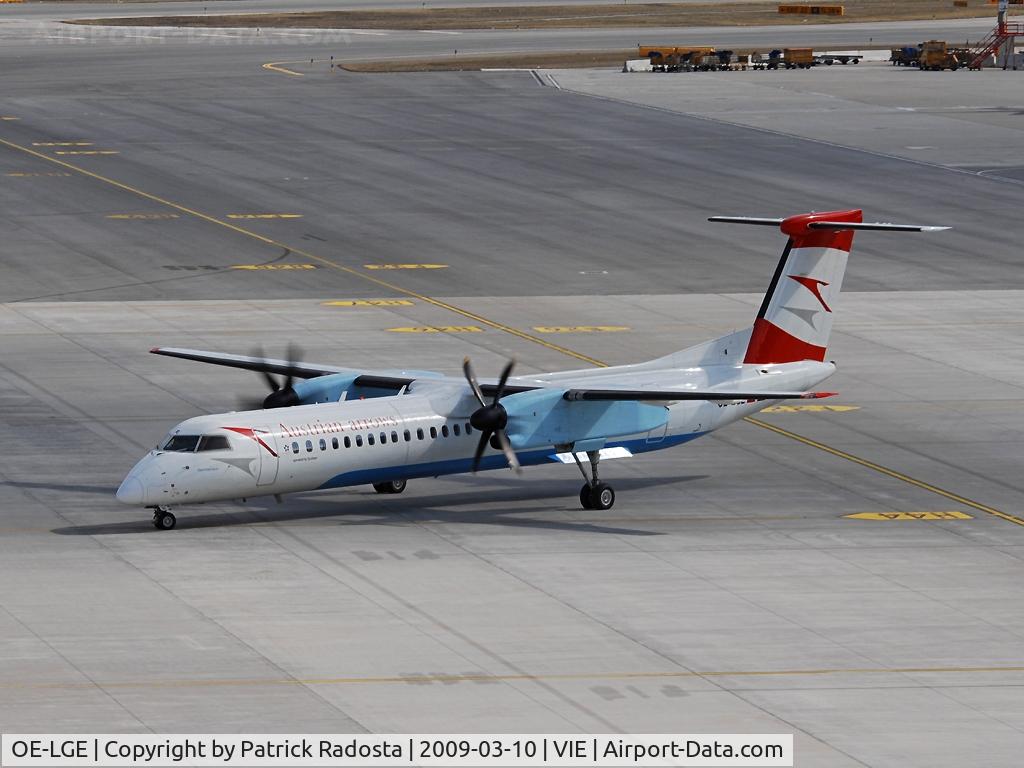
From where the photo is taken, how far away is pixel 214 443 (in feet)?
135

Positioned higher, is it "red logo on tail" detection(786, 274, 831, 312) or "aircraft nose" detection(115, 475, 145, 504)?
"red logo on tail" detection(786, 274, 831, 312)

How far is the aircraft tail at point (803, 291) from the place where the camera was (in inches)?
1896

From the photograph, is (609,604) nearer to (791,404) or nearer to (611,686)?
(611,686)

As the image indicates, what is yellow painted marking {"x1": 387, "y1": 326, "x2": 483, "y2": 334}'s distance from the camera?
215ft

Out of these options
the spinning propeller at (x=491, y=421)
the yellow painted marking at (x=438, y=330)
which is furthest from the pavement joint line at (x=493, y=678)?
the yellow painted marking at (x=438, y=330)

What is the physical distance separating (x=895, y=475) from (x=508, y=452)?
11206mm

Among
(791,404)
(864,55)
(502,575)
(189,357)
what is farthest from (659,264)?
(864,55)

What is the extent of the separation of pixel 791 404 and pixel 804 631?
2108cm

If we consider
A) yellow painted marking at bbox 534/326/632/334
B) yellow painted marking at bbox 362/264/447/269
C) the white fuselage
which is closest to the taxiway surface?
yellow painted marking at bbox 534/326/632/334

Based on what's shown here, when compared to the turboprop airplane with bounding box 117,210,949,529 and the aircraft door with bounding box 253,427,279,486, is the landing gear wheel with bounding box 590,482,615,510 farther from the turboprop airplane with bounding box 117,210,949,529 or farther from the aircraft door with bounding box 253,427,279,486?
the aircraft door with bounding box 253,427,279,486

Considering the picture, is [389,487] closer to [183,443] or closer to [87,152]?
[183,443]

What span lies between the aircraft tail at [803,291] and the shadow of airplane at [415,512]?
480cm

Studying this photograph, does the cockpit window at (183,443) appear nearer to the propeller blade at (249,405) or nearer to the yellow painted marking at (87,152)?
the propeller blade at (249,405)

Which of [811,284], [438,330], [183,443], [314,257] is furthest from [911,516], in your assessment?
[314,257]
